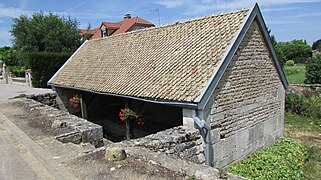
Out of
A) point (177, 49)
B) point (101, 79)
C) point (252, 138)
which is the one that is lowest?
point (252, 138)

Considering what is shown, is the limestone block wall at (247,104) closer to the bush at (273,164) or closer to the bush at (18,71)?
the bush at (273,164)

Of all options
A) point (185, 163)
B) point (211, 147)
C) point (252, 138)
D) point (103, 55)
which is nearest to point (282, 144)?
point (252, 138)

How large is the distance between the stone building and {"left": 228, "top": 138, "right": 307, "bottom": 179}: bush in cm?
30

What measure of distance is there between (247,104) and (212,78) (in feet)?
7.52

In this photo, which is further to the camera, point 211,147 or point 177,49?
point 177,49

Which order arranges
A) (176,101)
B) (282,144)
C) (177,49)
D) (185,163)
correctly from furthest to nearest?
1. (282,144)
2. (177,49)
3. (176,101)
4. (185,163)

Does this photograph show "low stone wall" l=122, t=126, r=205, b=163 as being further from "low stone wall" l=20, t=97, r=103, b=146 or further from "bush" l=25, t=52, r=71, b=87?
"bush" l=25, t=52, r=71, b=87

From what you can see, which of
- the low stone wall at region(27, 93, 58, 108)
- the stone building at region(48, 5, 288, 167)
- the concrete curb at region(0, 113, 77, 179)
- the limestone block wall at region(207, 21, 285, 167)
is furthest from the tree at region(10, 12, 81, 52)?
the limestone block wall at region(207, 21, 285, 167)

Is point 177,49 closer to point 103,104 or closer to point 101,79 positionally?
point 101,79

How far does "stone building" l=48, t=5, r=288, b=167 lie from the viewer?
6.55 meters

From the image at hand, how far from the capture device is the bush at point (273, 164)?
696 centimetres

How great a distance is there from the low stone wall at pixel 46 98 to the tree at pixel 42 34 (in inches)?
606

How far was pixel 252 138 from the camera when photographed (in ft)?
26.8

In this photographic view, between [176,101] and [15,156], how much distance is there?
3.82 meters
